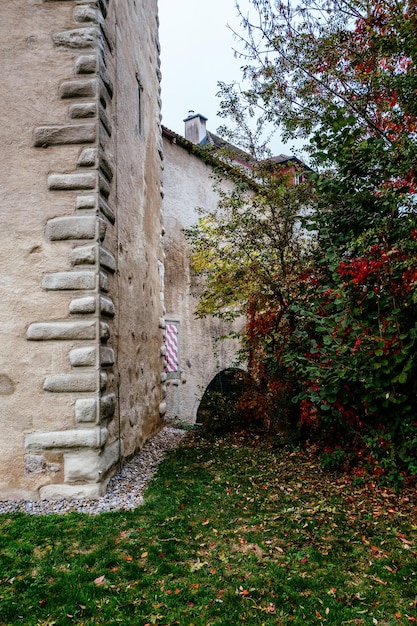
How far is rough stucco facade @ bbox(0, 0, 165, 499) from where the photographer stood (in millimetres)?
3539

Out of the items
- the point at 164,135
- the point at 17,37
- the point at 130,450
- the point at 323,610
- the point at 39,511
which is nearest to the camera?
the point at 323,610

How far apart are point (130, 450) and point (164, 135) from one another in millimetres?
7586

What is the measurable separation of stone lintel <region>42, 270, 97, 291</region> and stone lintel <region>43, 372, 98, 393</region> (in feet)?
2.24

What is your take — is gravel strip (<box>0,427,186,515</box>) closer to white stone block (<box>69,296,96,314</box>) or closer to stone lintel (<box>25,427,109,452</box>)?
stone lintel (<box>25,427,109,452</box>)

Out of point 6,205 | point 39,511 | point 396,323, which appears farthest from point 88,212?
point 396,323

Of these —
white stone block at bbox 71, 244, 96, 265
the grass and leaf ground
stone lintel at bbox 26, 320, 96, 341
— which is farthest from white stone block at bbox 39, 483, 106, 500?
white stone block at bbox 71, 244, 96, 265

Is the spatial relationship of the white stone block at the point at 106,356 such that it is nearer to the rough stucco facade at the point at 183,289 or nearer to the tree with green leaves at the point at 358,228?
the tree with green leaves at the point at 358,228

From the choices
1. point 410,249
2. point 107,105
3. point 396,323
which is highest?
point 107,105

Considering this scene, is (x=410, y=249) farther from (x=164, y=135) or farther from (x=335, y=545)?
(x=164, y=135)

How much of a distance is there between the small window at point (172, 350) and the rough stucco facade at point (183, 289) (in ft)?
0.10

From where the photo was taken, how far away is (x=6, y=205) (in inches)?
146

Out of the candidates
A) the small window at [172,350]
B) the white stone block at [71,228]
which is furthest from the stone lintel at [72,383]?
the small window at [172,350]

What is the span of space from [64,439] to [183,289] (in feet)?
23.2

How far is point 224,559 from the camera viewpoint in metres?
2.71
